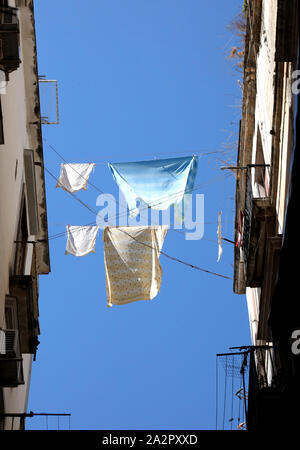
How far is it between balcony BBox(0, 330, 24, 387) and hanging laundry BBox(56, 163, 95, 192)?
710 cm

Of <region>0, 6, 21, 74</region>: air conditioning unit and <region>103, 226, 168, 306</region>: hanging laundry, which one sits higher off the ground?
<region>0, 6, 21, 74</region>: air conditioning unit

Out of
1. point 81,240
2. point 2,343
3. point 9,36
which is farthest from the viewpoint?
→ point 81,240

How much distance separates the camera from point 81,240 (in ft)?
55.8

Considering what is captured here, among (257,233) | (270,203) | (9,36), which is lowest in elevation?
(257,233)

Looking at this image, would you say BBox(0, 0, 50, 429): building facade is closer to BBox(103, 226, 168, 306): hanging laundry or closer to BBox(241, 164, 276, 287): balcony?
BBox(103, 226, 168, 306): hanging laundry

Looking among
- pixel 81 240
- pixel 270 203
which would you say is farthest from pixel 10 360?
pixel 81 240

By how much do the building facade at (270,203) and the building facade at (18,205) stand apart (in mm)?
3192

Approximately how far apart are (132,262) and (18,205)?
4.30 m

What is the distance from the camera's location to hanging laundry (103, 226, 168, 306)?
16094 millimetres

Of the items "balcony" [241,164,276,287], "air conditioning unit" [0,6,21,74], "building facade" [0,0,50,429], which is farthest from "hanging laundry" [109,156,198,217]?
"air conditioning unit" [0,6,21,74]

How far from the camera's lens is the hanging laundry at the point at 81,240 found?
1694cm

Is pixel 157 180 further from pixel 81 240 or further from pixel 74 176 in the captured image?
pixel 81 240
